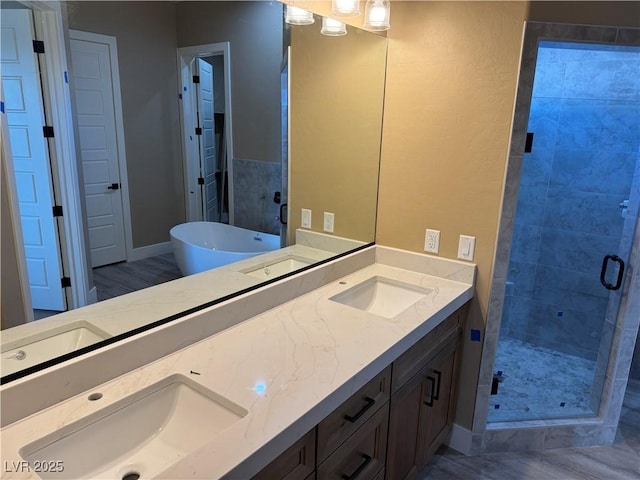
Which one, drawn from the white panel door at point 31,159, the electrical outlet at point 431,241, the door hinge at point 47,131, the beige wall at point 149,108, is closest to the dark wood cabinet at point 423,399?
the electrical outlet at point 431,241

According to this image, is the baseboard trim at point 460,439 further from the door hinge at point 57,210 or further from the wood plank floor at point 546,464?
the door hinge at point 57,210

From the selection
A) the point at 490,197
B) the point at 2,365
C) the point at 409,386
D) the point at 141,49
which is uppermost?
the point at 141,49

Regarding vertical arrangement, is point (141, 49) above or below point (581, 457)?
above

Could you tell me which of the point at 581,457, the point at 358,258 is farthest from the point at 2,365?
the point at 581,457

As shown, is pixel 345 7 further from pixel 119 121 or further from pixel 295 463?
pixel 295 463

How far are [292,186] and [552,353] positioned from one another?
2.59 meters

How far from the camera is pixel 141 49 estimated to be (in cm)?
137

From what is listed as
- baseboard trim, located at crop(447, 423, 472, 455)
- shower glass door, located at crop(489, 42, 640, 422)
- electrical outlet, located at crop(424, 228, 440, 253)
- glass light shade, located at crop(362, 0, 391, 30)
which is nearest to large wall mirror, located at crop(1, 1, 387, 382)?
glass light shade, located at crop(362, 0, 391, 30)

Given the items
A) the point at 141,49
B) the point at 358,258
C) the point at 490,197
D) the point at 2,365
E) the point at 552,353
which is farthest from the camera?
the point at 552,353

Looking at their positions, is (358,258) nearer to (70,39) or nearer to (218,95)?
(218,95)

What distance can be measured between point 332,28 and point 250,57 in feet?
1.84

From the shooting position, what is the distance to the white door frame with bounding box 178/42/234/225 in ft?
4.94

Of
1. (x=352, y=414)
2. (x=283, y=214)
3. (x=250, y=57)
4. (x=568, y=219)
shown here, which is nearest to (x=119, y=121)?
(x=250, y=57)

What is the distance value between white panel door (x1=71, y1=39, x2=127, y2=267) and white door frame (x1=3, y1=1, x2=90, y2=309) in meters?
0.03
